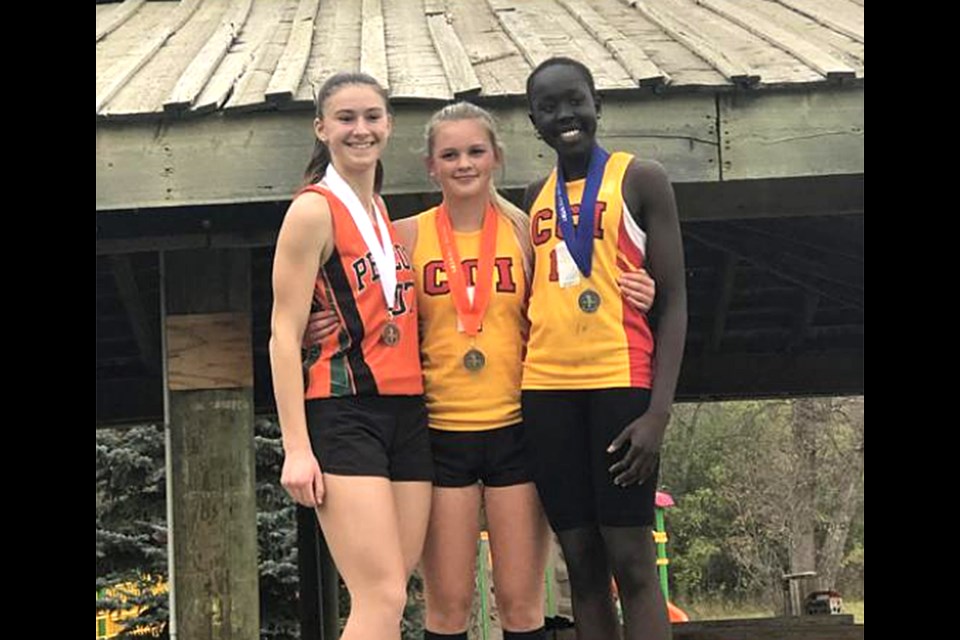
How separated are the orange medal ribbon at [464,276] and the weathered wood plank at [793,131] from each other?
1.09m

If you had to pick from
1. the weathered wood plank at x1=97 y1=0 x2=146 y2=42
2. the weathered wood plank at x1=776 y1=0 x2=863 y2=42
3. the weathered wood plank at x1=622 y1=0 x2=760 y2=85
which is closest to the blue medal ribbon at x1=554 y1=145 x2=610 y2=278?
the weathered wood plank at x1=622 y1=0 x2=760 y2=85

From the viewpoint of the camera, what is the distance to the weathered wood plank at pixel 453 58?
4457 mm

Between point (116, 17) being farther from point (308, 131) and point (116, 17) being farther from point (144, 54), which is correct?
point (308, 131)

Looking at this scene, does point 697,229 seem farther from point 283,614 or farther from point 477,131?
point 283,614

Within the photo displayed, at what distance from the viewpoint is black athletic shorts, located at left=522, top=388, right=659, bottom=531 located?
11.5ft

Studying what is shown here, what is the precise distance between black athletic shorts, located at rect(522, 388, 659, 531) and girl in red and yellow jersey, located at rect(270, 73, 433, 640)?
12.3 inches

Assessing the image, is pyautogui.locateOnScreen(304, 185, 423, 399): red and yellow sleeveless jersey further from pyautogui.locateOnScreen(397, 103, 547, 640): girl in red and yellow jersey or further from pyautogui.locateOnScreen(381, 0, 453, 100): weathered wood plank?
pyautogui.locateOnScreen(381, 0, 453, 100): weathered wood plank

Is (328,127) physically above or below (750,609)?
above

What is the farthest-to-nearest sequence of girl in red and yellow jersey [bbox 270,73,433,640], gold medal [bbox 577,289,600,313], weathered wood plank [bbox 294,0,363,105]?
weathered wood plank [bbox 294,0,363,105] < gold medal [bbox 577,289,600,313] < girl in red and yellow jersey [bbox 270,73,433,640]

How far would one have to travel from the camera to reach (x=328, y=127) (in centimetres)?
360

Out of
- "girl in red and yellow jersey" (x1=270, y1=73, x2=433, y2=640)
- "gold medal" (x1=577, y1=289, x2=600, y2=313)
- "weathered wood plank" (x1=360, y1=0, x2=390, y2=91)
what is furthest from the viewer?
"weathered wood plank" (x1=360, y1=0, x2=390, y2=91)

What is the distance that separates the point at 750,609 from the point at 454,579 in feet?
103
